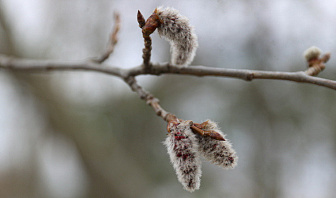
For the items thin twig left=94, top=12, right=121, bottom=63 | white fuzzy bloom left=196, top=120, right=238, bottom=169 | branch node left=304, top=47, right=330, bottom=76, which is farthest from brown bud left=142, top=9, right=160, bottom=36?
thin twig left=94, top=12, right=121, bottom=63

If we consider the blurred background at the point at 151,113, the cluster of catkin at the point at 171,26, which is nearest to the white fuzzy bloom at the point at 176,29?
the cluster of catkin at the point at 171,26

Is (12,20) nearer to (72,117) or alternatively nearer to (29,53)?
(29,53)

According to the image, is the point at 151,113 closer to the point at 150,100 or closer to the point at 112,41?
the point at 112,41

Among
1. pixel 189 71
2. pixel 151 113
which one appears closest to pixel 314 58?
pixel 189 71

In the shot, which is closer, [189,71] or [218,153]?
[218,153]

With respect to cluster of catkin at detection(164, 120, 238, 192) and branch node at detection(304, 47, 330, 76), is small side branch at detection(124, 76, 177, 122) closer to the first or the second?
cluster of catkin at detection(164, 120, 238, 192)

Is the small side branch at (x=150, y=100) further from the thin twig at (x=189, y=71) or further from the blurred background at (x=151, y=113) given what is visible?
the blurred background at (x=151, y=113)
